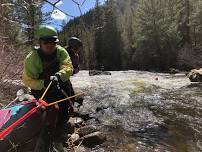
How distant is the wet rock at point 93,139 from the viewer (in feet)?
27.3

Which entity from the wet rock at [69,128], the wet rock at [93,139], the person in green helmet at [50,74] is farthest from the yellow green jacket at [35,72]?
the wet rock at [69,128]

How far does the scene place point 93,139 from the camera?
27.7 ft

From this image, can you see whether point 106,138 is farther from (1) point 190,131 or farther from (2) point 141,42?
(2) point 141,42

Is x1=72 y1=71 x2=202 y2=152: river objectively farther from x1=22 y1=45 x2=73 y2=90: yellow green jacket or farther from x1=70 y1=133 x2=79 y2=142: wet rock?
x1=22 y1=45 x2=73 y2=90: yellow green jacket

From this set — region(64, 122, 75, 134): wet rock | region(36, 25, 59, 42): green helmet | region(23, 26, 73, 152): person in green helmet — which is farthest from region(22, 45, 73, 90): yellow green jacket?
region(64, 122, 75, 134): wet rock

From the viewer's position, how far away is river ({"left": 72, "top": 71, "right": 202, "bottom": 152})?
8.90 m

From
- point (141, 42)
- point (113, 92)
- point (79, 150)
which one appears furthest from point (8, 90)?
point (141, 42)

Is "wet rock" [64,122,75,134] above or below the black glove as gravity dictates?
below

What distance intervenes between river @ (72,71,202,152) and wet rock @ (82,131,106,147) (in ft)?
0.43

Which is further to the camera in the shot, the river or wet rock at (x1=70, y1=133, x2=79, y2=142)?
the river

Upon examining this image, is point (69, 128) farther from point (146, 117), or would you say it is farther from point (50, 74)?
point (146, 117)

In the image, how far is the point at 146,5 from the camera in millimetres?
52250

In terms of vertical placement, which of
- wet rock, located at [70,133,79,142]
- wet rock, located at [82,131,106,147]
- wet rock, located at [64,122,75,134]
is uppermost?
wet rock, located at [64,122,75,134]

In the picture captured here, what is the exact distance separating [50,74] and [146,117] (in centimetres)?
680
